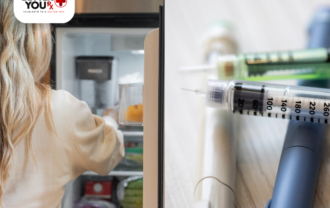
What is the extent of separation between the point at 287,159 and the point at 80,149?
189 millimetres

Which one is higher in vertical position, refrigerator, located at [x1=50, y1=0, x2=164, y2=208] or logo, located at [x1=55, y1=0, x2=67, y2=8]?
logo, located at [x1=55, y1=0, x2=67, y2=8]

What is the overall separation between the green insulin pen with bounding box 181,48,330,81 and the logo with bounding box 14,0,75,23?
17cm

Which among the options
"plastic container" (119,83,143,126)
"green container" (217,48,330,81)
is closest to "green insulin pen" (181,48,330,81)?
"green container" (217,48,330,81)

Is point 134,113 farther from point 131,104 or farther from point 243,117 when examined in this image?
point 243,117

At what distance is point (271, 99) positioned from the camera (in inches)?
10.1

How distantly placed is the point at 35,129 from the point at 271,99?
0.23 metres

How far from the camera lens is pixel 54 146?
0.25 m

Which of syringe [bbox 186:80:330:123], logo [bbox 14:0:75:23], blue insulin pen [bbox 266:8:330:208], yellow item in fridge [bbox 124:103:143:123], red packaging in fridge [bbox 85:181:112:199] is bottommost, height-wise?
red packaging in fridge [bbox 85:181:112:199]

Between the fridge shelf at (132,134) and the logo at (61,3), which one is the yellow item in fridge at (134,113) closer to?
the fridge shelf at (132,134)

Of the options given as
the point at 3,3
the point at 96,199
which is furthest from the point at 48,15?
the point at 96,199

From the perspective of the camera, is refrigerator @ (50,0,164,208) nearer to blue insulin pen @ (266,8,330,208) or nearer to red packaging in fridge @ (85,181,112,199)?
red packaging in fridge @ (85,181,112,199)

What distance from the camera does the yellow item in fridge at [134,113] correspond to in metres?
0.26

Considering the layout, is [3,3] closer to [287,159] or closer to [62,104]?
[62,104]

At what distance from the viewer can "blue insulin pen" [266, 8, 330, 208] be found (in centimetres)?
20
